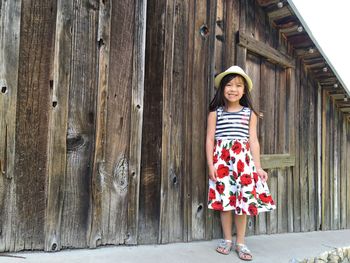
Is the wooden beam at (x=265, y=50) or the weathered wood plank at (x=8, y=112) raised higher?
the wooden beam at (x=265, y=50)

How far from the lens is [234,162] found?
8.43ft

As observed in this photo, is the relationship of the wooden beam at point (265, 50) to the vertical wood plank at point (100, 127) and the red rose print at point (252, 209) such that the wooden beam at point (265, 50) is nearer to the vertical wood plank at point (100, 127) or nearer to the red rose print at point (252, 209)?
the vertical wood plank at point (100, 127)

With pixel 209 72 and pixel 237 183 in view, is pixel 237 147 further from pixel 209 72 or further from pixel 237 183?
pixel 209 72

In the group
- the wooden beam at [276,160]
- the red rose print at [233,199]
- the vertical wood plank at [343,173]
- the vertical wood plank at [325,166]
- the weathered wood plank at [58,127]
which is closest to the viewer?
the weathered wood plank at [58,127]

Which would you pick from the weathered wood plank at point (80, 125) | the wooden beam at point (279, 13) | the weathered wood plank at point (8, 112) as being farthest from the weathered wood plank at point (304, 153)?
the weathered wood plank at point (8, 112)

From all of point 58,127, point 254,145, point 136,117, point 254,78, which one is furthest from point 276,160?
point 58,127

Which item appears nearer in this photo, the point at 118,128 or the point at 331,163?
the point at 118,128

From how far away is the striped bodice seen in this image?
262cm

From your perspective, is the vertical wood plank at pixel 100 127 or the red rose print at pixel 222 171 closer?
the vertical wood plank at pixel 100 127

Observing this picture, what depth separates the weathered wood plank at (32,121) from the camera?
1830 mm

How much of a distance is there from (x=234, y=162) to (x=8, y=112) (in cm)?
169

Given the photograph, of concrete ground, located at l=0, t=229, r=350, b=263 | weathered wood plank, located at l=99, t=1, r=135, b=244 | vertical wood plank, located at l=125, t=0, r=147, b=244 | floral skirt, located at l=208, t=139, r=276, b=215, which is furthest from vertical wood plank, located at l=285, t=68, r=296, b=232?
weathered wood plank, located at l=99, t=1, r=135, b=244

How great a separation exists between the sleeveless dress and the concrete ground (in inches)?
15.3

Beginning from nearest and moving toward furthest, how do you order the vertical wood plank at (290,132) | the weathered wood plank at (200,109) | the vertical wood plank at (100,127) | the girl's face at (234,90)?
the vertical wood plank at (100,127)
the girl's face at (234,90)
the weathered wood plank at (200,109)
the vertical wood plank at (290,132)
